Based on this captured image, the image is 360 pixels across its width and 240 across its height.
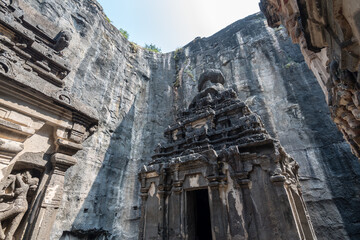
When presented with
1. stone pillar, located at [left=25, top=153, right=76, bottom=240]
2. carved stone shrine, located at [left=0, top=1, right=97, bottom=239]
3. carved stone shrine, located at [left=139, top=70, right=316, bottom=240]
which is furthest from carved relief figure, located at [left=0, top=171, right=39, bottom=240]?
carved stone shrine, located at [left=139, top=70, right=316, bottom=240]

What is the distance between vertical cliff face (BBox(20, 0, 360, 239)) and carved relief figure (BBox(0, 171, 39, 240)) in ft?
28.4

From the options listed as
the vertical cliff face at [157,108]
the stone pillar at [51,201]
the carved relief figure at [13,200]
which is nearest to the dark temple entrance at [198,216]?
the stone pillar at [51,201]

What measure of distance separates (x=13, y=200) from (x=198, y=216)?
5.83m

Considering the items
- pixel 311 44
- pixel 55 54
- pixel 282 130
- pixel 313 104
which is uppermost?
pixel 313 104

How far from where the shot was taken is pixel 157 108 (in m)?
17.9

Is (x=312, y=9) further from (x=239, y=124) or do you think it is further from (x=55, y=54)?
(x=55, y=54)

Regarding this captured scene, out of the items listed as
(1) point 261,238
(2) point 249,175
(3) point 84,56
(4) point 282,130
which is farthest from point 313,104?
(3) point 84,56

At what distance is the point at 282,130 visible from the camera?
1177 centimetres

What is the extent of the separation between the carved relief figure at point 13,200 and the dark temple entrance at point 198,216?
3.91 m

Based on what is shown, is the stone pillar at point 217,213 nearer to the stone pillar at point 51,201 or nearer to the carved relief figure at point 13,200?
the stone pillar at point 51,201

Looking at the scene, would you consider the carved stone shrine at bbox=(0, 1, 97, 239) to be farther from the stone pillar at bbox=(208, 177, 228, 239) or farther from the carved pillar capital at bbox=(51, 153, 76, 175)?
the stone pillar at bbox=(208, 177, 228, 239)

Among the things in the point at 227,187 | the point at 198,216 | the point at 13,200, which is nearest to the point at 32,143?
the point at 13,200

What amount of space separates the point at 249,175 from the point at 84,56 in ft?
44.1

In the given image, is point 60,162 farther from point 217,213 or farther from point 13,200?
point 217,213
